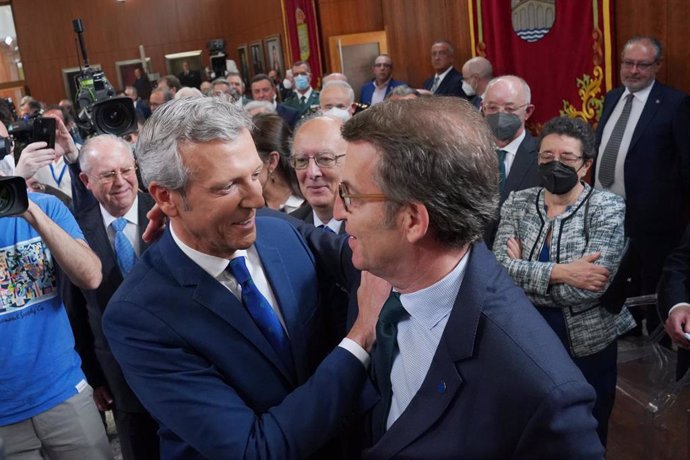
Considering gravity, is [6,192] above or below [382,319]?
above

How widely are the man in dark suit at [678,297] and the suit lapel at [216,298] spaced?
5.46 feet

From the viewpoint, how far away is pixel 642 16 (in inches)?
175

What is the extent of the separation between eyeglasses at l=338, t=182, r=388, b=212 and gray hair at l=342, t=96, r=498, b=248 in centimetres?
2

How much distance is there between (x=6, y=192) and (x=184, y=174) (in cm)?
87

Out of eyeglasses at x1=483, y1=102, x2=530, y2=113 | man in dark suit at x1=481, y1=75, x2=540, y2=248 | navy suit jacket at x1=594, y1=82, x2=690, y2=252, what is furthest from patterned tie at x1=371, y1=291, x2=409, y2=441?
navy suit jacket at x1=594, y1=82, x2=690, y2=252

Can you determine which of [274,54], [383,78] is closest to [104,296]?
[383,78]

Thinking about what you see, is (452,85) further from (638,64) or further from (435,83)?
(638,64)

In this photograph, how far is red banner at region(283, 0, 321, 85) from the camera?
10570mm

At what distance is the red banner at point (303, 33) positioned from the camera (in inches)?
416

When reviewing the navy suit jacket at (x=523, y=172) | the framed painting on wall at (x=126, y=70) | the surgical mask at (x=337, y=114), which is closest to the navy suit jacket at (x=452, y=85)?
the navy suit jacket at (x=523, y=172)

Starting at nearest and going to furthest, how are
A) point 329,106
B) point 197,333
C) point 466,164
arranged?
1. point 466,164
2. point 197,333
3. point 329,106

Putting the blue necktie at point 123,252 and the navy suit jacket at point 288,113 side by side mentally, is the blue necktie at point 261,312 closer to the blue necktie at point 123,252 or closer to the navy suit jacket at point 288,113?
the blue necktie at point 123,252

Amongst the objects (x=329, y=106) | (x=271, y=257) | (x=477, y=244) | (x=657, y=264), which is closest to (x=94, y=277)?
(x=271, y=257)

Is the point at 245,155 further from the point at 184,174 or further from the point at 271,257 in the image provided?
the point at 271,257
